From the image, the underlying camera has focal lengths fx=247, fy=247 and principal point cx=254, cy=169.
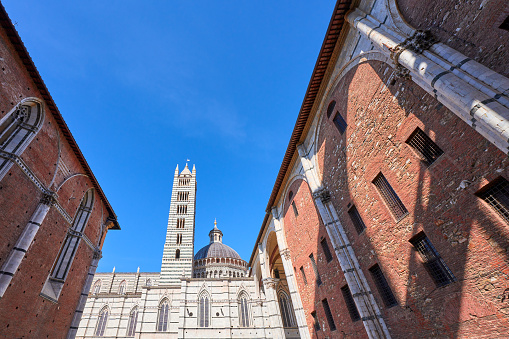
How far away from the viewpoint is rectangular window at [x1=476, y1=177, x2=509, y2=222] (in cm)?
519

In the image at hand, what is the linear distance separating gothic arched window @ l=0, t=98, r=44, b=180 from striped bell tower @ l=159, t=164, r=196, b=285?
1140 inches

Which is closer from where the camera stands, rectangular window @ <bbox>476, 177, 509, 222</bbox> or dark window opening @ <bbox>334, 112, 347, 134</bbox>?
rectangular window @ <bbox>476, 177, 509, 222</bbox>

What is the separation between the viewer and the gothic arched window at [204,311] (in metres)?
28.3

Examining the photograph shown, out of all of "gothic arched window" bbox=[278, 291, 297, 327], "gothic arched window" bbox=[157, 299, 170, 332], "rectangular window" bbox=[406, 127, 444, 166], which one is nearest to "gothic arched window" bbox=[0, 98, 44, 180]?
"rectangular window" bbox=[406, 127, 444, 166]

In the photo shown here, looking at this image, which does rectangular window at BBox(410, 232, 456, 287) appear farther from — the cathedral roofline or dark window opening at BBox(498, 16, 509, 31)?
the cathedral roofline

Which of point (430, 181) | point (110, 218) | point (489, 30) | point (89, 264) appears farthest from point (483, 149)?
point (110, 218)

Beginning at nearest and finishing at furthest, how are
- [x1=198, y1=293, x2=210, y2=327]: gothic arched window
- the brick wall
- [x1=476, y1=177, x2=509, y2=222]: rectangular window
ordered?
→ [x1=476, y1=177, x2=509, y2=222]: rectangular window < the brick wall < [x1=198, y1=293, x2=210, y2=327]: gothic arched window

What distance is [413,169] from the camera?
732cm

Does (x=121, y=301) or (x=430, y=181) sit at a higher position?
(x=121, y=301)

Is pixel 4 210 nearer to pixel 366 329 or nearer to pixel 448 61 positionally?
pixel 366 329

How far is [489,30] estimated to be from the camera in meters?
5.32

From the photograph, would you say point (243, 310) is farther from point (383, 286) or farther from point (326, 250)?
point (383, 286)

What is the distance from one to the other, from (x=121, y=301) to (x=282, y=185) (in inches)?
1173

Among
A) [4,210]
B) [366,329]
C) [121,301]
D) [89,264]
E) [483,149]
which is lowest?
[366,329]
